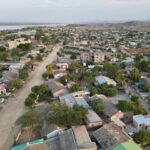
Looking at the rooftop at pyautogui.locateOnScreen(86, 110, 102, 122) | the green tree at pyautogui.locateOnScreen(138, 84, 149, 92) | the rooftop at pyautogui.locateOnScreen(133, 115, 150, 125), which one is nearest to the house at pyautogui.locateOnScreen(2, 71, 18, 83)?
the rooftop at pyautogui.locateOnScreen(86, 110, 102, 122)

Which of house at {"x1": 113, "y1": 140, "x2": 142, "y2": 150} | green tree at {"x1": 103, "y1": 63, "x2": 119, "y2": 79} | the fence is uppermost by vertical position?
green tree at {"x1": 103, "y1": 63, "x2": 119, "y2": 79}

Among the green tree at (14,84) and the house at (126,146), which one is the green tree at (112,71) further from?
the house at (126,146)

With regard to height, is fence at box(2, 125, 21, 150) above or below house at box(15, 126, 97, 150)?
below

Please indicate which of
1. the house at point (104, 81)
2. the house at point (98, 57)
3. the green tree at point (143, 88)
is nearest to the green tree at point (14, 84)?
the house at point (104, 81)

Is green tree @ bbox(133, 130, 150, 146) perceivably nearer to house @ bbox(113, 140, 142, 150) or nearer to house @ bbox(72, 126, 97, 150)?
house @ bbox(113, 140, 142, 150)

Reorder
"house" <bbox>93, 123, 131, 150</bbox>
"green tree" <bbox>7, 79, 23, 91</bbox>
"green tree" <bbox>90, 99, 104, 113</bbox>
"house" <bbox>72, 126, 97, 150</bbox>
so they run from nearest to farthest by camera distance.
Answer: "house" <bbox>72, 126, 97, 150</bbox>, "house" <bbox>93, 123, 131, 150</bbox>, "green tree" <bbox>90, 99, 104, 113</bbox>, "green tree" <bbox>7, 79, 23, 91</bbox>

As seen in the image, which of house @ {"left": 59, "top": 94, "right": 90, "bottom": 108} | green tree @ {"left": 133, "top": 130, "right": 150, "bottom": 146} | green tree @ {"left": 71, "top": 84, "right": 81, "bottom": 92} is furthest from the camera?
green tree @ {"left": 71, "top": 84, "right": 81, "bottom": 92}

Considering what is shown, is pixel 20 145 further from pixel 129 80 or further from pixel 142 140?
pixel 129 80
